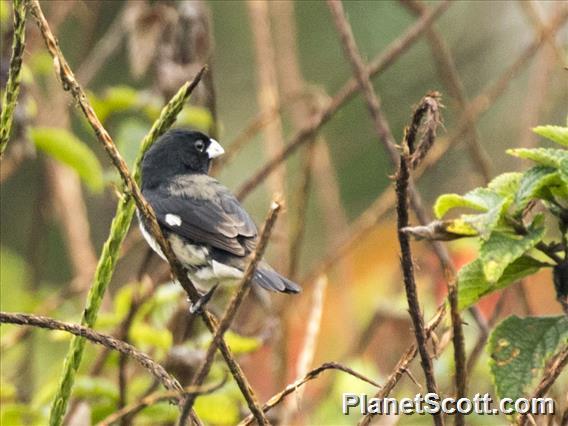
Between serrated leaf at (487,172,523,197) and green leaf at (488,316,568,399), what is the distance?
0.21 m

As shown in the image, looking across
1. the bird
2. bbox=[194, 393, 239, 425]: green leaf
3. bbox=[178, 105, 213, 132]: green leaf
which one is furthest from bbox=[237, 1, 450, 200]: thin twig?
bbox=[194, 393, 239, 425]: green leaf

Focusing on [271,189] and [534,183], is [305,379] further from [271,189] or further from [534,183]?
[271,189]

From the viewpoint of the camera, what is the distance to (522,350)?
5.72 ft

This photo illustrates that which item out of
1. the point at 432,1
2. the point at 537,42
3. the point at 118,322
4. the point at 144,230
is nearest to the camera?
the point at 144,230

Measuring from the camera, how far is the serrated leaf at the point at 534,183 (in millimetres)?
1576

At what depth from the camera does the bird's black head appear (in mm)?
3109

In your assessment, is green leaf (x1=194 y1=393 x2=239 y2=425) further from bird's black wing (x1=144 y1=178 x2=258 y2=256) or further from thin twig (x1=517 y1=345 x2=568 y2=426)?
thin twig (x1=517 y1=345 x2=568 y2=426)

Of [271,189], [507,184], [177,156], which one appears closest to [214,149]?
[177,156]

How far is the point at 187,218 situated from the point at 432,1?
4.49 meters

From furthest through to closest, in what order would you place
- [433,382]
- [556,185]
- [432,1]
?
1. [432,1]
2. [556,185]
3. [433,382]

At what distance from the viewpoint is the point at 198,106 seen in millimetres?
3656

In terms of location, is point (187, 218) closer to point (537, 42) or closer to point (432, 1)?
point (537, 42)

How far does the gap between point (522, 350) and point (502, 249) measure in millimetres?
221

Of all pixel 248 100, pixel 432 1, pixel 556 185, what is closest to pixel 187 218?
pixel 556 185
